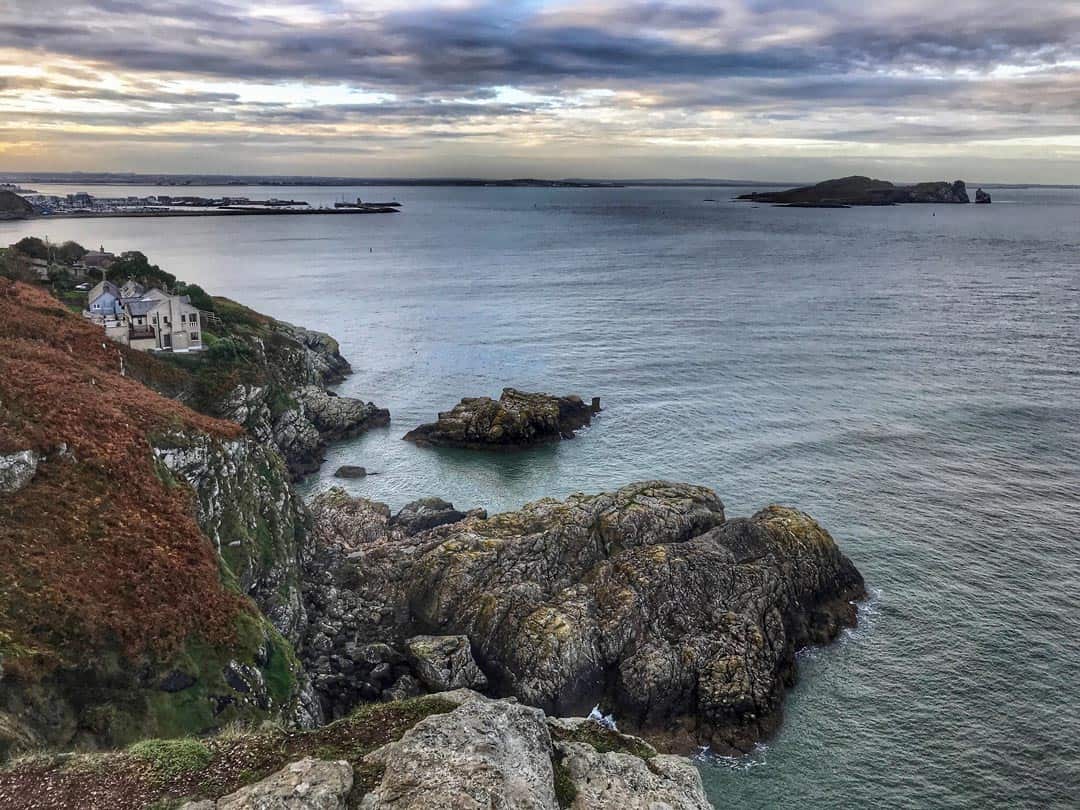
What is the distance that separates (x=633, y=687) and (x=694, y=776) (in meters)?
13.7

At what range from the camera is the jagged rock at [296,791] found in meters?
17.2

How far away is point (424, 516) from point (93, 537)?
25002 millimetres

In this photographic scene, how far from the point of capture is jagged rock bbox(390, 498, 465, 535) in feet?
172

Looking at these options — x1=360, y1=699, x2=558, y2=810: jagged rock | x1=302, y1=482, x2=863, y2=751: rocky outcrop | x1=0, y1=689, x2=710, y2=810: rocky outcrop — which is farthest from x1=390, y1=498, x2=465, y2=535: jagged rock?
x1=360, y1=699, x2=558, y2=810: jagged rock

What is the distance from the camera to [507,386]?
85250 mm

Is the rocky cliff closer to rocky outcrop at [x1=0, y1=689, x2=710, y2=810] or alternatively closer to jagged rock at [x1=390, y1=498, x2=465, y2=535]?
rocky outcrop at [x1=0, y1=689, x2=710, y2=810]

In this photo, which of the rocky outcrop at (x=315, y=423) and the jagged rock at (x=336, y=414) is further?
the jagged rock at (x=336, y=414)

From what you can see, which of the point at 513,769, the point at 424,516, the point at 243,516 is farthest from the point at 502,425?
the point at 513,769

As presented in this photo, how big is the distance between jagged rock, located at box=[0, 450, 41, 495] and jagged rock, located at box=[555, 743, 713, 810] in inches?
978

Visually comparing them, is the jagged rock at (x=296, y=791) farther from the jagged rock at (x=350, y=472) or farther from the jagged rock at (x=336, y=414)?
the jagged rock at (x=336, y=414)

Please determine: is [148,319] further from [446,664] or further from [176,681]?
[446,664]

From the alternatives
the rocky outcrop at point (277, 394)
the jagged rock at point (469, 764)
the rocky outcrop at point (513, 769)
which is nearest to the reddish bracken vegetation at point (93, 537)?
the rocky outcrop at point (513, 769)

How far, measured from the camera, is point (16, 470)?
30.6 metres

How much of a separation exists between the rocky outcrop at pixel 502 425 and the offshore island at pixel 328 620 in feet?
49.2
